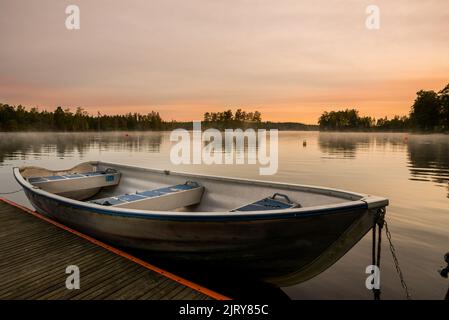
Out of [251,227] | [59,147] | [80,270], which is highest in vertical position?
[59,147]

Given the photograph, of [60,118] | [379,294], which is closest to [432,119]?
[379,294]

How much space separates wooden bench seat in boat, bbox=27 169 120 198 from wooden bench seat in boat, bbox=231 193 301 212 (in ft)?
21.0

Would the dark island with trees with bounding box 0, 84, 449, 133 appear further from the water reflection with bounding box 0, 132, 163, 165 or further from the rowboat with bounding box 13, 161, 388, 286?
the rowboat with bounding box 13, 161, 388, 286

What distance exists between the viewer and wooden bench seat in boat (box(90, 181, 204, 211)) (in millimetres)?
6383

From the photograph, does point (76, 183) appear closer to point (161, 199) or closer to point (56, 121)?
point (161, 199)

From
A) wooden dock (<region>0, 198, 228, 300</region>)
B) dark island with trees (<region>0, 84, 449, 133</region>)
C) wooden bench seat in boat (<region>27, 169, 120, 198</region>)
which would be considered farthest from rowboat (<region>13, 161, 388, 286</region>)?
dark island with trees (<region>0, 84, 449, 133</region>)

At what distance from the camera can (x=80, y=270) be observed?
518 centimetres

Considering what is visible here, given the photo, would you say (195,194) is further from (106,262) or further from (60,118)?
(60,118)

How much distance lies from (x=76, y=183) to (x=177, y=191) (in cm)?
438

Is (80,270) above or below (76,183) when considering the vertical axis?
below

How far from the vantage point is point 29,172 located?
1063 cm

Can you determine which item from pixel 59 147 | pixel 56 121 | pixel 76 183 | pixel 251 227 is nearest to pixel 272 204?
pixel 251 227

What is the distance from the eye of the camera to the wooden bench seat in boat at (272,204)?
579cm

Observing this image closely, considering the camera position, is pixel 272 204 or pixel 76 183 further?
pixel 76 183
